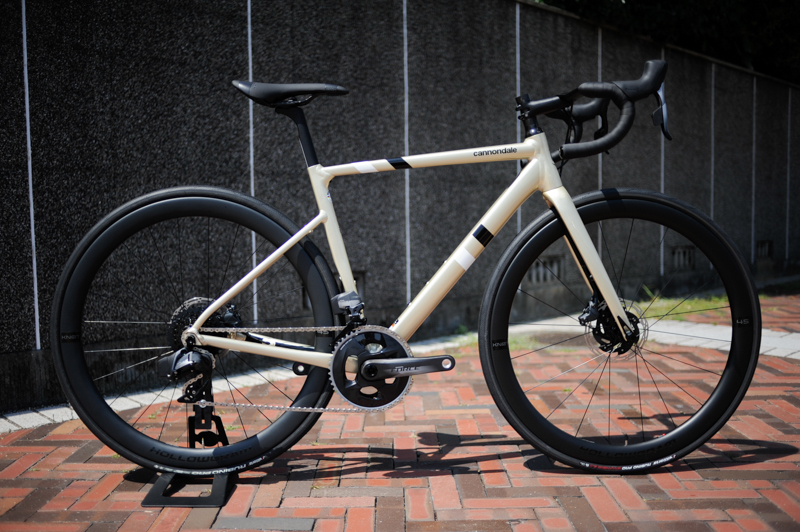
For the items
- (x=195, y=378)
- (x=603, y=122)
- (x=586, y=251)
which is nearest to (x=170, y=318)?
(x=195, y=378)

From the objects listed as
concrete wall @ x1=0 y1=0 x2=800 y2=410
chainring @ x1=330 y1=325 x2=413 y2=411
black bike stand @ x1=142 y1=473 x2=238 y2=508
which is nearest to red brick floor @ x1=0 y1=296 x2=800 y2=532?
black bike stand @ x1=142 y1=473 x2=238 y2=508

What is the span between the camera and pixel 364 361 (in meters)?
2.26

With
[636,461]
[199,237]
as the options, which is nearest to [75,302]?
[199,237]

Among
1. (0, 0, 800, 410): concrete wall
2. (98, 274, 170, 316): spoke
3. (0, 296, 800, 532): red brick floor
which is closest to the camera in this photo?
(0, 296, 800, 532): red brick floor

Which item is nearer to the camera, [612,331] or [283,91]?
[283,91]

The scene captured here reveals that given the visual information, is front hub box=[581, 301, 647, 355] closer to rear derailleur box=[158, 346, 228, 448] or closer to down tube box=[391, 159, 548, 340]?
down tube box=[391, 159, 548, 340]

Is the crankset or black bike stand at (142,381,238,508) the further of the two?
the crankset

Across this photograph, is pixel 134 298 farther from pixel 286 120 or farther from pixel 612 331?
pixel 612 331

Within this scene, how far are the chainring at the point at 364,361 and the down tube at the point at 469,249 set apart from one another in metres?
0.08

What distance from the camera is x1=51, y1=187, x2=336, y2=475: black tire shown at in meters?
2.28

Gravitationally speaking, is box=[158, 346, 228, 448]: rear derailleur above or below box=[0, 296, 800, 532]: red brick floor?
above

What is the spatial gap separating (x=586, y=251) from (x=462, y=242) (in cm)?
46

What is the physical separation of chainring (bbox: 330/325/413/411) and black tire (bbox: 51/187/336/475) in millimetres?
80

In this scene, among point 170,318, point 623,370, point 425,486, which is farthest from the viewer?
point 623,370
